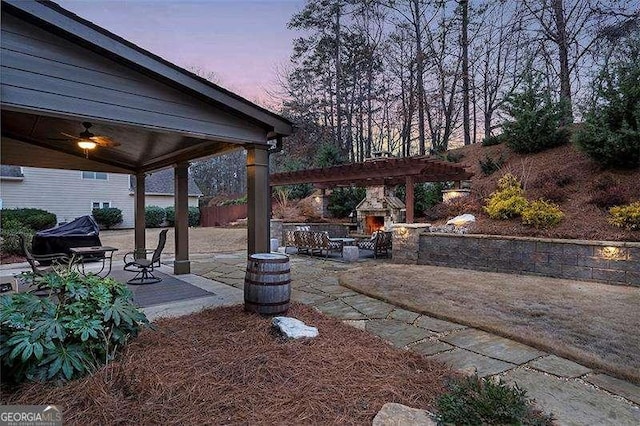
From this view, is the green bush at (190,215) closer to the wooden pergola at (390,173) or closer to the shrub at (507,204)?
the wooden pergola at (390,173)

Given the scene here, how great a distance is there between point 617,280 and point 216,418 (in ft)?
22.6

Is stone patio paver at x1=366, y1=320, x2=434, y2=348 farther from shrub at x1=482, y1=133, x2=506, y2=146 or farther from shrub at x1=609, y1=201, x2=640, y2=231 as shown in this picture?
shrub at x1=482, y1=133, x2=506, y2=146

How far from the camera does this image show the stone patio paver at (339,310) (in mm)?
4293

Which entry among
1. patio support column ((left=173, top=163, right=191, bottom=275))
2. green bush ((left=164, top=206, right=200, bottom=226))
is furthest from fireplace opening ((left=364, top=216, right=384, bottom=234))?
green bush ((left=164, top=206, right=200, bottom=226))

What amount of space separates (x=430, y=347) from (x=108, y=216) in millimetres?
19875

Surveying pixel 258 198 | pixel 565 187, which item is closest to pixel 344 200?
pixel 565 187

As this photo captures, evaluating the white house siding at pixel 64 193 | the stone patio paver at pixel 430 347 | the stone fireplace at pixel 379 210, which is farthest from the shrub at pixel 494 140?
the white house siding at pixel 64 193

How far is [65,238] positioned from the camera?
328 inches

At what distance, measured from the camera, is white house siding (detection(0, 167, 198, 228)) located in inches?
655

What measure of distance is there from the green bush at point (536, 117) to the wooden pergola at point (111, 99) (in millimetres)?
10703

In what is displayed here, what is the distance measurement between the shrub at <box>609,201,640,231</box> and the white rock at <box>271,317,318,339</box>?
664 centimetres

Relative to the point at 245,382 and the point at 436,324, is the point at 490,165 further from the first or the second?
the point at 245,382

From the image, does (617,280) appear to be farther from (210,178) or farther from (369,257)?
(210,178)

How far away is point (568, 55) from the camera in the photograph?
46.5 feet
